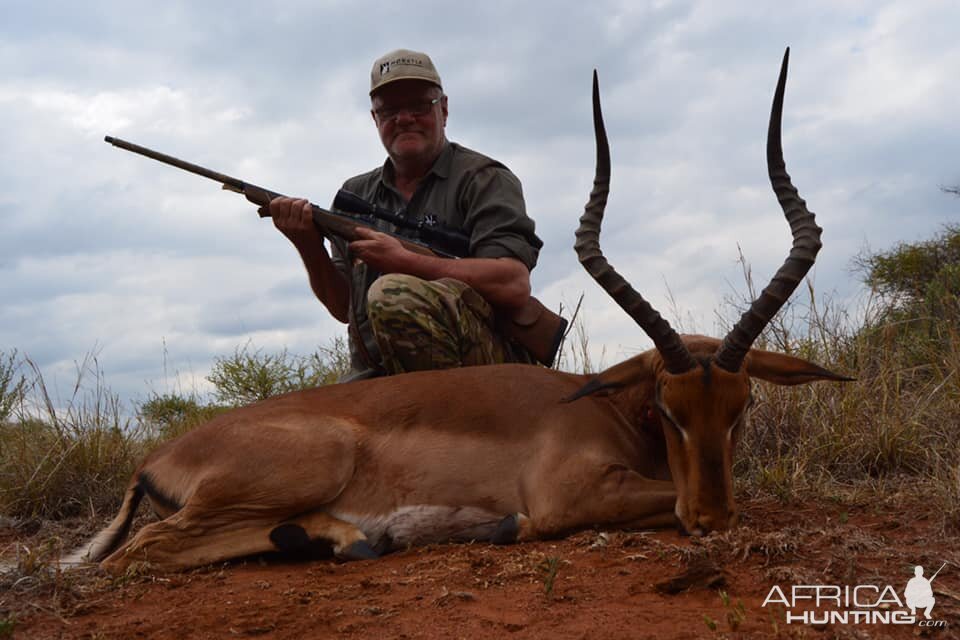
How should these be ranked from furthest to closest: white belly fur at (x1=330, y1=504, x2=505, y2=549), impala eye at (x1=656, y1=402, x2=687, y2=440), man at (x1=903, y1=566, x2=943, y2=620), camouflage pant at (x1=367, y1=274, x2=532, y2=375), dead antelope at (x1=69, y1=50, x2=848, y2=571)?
camouflage pant at (x1=367, y1=274, x2=532, y2=375), white belly fur at (x1=330, y1=504, x2=505, y2=549), dead antelope at (x1=69, y1=50, x2=848, y2=571), impala eye at (x1=656, y1=402, x2=687, y2=440), man at (x1=903, y1=566, x2=943, y2=620)

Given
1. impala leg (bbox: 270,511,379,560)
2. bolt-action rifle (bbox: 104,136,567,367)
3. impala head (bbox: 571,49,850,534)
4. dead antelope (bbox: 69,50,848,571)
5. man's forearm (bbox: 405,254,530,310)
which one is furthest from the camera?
bolt-action rifle (bbox: 104,136,567,367)

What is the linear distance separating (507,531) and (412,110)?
3.38 m

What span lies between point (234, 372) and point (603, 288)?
747cm

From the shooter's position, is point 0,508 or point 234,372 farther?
point 234,372

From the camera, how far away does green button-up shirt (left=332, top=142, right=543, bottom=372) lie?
19.7 ft

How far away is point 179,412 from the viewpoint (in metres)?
12.0

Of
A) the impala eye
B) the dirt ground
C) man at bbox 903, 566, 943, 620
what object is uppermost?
the impala eye

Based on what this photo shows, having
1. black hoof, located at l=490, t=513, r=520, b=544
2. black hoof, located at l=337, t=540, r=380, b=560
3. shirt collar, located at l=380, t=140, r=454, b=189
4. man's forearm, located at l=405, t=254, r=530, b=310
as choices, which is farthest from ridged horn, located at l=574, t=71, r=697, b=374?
shirt collar, located at l=380, t=140, r=454, b=189

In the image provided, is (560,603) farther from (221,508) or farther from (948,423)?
(948,423)

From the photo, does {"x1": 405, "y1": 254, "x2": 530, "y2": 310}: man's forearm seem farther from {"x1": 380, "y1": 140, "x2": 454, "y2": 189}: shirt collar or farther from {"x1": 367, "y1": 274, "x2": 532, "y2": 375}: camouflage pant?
{"x1": 380, "y1": 140, "x2": 454, "y2": 189}: shirt collar

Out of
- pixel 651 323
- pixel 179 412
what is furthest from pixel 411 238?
pixel 179 412

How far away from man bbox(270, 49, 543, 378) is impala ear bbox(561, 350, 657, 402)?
4.36 feet

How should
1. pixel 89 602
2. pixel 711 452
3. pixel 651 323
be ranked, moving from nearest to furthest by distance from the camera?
pixel 89 602, pixel 711 452, pixel 651 323

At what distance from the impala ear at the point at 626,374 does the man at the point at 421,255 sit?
1.33 m
